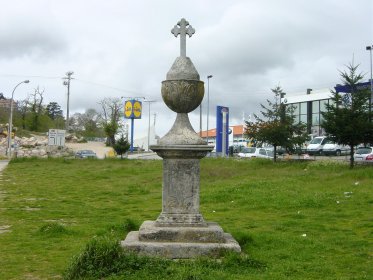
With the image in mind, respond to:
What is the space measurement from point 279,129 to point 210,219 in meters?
18.4

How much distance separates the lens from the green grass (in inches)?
238

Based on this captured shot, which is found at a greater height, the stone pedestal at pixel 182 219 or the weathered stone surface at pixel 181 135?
the weathered stone surface at pixel 181 135

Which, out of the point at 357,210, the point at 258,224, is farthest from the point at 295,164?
the point at 258,224

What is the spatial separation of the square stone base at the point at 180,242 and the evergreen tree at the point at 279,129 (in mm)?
22147

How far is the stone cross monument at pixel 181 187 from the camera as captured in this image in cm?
660

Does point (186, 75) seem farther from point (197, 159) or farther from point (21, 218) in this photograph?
point (21, 218)

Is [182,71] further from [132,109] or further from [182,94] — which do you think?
[132,109]

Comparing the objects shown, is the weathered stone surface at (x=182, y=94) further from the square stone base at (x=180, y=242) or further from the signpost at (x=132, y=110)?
the signpost at (x=132, y=110)

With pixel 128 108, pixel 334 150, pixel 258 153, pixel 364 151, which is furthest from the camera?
pixel 128 108

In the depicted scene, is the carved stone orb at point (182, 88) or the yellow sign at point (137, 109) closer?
the carved stone orb at point (182, 88)

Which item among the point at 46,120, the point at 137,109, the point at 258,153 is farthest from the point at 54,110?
the point at 258,153

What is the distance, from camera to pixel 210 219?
36.5 ft

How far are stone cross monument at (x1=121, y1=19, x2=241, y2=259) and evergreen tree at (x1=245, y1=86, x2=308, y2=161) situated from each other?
21724 millimetres

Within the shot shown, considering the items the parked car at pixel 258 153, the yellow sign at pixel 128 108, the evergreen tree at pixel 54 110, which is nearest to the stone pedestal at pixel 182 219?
the parked car at pixel 258 153
